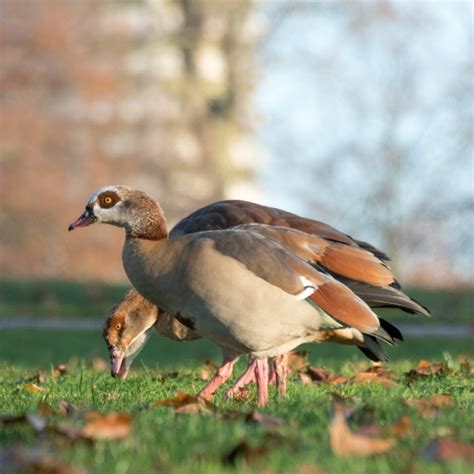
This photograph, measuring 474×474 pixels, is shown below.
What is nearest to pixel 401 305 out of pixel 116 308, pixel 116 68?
pixel 116 308

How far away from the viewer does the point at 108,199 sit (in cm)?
681

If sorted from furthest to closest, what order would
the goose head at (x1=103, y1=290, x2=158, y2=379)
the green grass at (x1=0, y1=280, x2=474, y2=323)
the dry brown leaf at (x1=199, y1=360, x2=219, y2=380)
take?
the green grass at (x1=0, y1=280, x2=474, y2=323)
the dry brown leaf at (x1=199, y1=360, x2=219, y2=380)
the goose head at (x1=103, y1=290, x2=158, y2=379)

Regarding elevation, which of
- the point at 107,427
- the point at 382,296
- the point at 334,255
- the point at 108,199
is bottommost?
the point at 107,427

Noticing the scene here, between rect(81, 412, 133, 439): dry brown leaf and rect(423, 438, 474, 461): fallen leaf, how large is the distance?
119cm

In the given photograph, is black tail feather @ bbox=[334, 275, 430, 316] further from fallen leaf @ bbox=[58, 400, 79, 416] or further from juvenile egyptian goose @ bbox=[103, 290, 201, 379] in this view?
fallen leaf @ bbox=[58, 400, 79, 416]

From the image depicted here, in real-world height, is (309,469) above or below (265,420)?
below

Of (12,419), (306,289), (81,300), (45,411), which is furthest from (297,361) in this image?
(81,300)

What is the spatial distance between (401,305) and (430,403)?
5.12 feet

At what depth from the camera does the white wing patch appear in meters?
6.15

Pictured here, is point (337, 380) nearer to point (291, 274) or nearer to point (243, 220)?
point (243, 220)

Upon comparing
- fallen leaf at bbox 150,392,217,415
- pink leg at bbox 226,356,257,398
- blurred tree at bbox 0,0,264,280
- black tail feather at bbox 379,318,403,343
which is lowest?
fallen leaf at bbox 150,392,217,415

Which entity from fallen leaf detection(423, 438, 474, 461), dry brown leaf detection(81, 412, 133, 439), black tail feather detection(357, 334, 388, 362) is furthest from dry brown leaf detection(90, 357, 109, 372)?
fallen leaf detection(423, 438, 474, 461)

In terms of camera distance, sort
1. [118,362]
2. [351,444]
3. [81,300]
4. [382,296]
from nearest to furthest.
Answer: [351,444] < [382,296] < [118,362] < [81,300]

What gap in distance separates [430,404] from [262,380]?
1.23 meters
